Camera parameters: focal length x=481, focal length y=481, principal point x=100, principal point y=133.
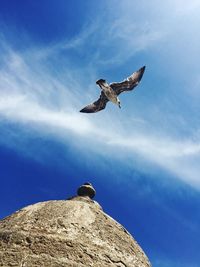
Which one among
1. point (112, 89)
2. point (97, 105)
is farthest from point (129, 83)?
point (97, 105)

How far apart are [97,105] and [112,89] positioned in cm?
91

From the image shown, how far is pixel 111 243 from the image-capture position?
872cm

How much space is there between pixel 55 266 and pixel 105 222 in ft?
5.93

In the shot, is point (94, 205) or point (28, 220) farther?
point (94, 205)

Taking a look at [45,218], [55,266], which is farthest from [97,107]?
[55,266]

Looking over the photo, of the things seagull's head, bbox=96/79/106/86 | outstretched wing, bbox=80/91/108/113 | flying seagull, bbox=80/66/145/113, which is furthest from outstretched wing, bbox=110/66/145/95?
outstretched wing, bbox=80/91/108/113

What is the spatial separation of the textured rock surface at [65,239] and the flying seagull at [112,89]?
25.4ft

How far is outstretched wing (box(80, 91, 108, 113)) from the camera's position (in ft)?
56.6

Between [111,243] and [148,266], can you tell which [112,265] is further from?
[148,266]

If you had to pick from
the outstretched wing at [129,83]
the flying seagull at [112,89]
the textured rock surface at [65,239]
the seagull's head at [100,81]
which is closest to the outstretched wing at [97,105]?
the flying seagull at [112,89]

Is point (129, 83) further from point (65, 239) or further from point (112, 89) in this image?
point (65, 239)

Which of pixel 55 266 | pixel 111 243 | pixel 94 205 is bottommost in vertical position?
pixel 55 266

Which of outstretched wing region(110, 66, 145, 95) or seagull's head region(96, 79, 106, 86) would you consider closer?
outstretched wing region(110, 66, 145, 95)

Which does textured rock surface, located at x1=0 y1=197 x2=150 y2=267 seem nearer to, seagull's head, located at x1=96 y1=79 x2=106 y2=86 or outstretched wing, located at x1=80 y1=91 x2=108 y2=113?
outstretched wing, located at x1=80 y1=91 x2=108 y2=113
